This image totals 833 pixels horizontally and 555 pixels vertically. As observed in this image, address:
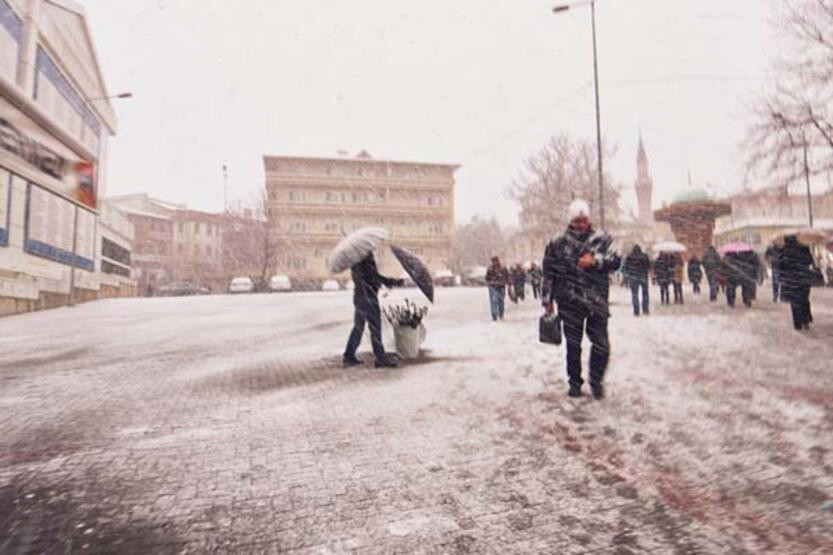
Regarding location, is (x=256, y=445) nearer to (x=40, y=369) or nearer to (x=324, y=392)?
(x=324, y=392)

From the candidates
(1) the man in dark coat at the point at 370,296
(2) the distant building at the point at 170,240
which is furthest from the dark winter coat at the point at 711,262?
(2) the distant building at the point at 170,240

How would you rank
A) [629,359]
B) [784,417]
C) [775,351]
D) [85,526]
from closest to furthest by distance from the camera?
[85,526] < [784,417] < [629,359] < [775,351]

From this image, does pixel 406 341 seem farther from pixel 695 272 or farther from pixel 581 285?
pixel 695 272

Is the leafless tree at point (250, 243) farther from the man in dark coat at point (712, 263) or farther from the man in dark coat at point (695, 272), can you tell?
the man in dark coat at point (712, 263)

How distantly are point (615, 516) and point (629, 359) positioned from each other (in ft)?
15.2

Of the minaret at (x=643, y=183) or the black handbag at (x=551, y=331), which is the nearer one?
the black handbag at (x=551, y=331)

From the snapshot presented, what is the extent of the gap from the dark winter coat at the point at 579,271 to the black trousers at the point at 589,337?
6cm

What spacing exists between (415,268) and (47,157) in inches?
840

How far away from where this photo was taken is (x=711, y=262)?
47.5ft

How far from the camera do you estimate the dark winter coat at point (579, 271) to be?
4789 mm

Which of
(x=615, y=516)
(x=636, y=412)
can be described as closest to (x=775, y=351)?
(x=636, y=412)

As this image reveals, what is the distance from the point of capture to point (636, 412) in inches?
176

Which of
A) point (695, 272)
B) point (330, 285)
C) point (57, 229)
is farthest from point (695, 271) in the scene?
point (57, 229)

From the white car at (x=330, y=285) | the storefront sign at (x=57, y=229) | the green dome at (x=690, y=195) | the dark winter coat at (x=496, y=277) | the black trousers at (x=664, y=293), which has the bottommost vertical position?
the black trousers at (x=664, y=293)
